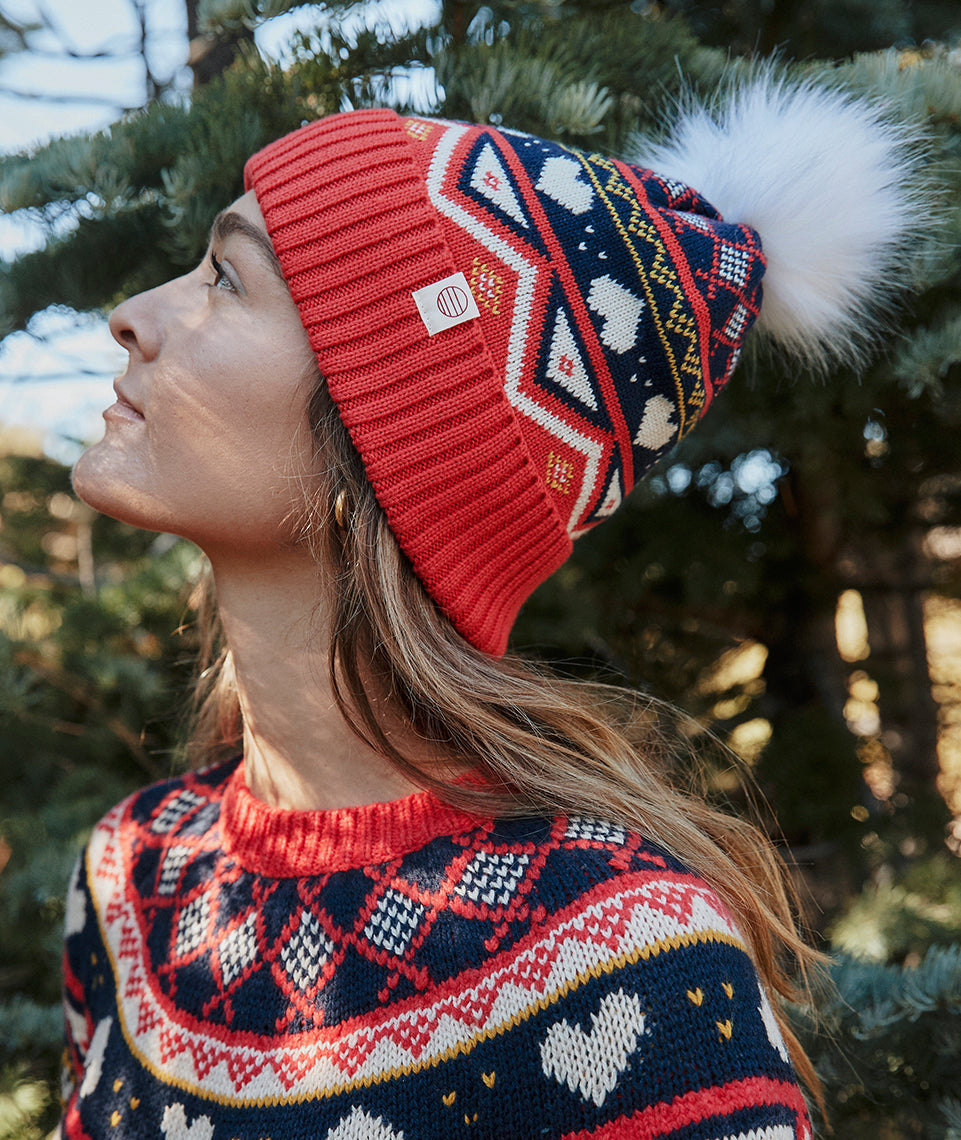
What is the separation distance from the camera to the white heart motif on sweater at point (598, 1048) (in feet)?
3.09

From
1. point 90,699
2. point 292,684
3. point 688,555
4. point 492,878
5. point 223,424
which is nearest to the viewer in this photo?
point 492,878

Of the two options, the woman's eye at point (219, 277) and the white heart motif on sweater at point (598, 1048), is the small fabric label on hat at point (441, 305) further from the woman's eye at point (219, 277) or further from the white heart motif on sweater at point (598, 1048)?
the white heart motif on sweater at point (598, 1048)

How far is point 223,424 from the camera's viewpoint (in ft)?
3.96

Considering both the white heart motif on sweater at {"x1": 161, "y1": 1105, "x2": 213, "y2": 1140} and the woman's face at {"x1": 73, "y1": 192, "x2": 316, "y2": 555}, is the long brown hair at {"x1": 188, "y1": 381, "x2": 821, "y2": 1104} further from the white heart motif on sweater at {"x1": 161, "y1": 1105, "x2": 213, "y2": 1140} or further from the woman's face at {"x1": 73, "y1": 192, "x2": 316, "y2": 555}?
the white heart motif on sweater at {"x1": 161, "y1": 1105, "x2": 213, "y2": 1140}

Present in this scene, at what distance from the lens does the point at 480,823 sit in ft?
3.81

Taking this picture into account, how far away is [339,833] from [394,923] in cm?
16

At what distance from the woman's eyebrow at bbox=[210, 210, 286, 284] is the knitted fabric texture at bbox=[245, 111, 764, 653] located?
0.03 meters

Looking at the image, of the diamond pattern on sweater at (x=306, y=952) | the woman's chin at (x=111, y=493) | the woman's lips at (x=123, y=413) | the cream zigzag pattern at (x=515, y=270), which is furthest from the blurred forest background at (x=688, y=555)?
the diamond pattern on sweater at (x=306, y=952)

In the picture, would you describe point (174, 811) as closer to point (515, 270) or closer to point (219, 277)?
point (219, 277)

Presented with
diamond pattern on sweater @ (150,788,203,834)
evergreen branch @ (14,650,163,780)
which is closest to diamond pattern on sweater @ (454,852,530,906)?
diamond pattern on sweater @ (150,788,203,834)

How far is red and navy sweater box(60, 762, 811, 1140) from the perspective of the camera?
0.95m

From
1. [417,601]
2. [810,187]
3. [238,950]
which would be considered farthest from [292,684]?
[810,187]

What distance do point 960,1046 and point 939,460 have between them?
135 cm

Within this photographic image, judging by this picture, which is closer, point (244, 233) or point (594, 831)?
point (594, 831)
